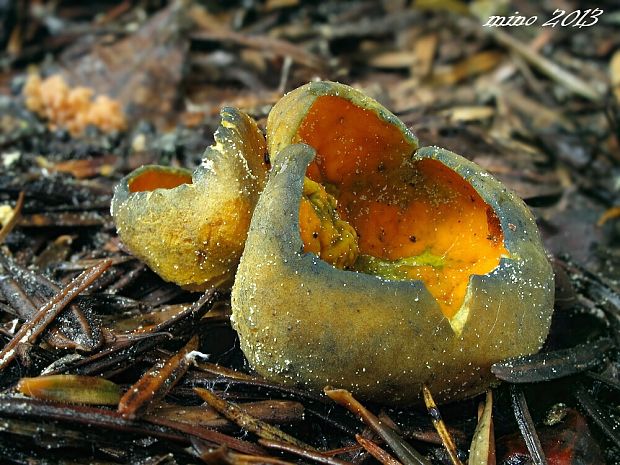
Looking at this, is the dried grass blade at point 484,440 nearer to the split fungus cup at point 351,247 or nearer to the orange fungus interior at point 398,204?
the split fungus cup at point 351,247

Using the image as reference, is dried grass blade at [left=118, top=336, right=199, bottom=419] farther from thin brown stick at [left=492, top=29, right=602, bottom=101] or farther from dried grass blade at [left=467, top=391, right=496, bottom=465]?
thin brown stick at [left=492, top=29, right=602, bottom=101]

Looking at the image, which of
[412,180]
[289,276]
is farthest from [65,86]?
[289,276]

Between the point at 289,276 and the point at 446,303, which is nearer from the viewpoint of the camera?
the point at 289,276

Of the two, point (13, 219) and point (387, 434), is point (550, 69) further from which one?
point (13, 219)

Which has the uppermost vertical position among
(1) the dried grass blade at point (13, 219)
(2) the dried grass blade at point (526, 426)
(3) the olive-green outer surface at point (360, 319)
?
(3) the olive-green outer surface at point (360, 319)

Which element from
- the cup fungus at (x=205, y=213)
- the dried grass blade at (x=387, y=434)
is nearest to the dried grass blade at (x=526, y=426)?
the dried grass blade at (x=387, y=434)

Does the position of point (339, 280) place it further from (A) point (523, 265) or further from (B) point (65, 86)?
(B) point (65, 86)
